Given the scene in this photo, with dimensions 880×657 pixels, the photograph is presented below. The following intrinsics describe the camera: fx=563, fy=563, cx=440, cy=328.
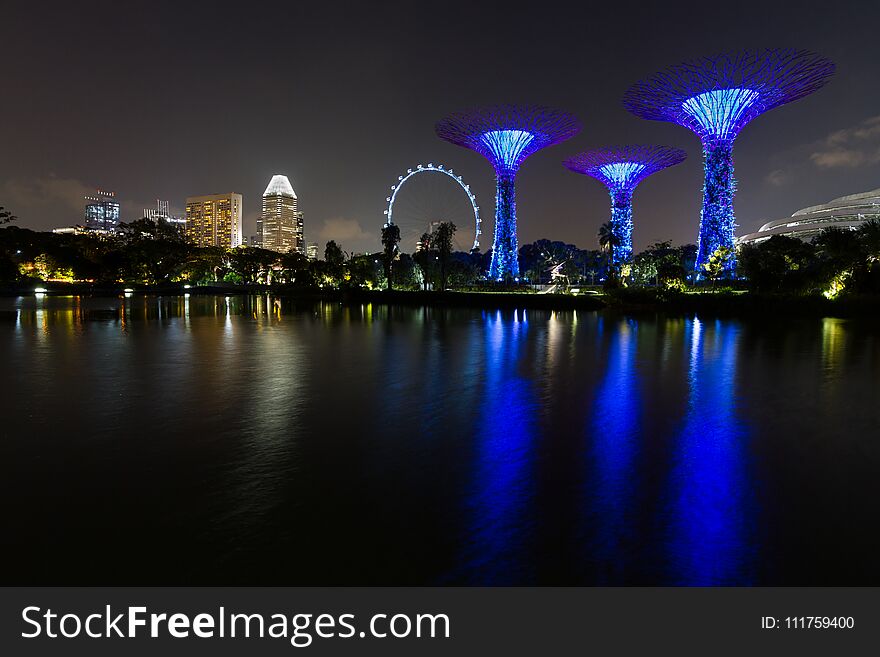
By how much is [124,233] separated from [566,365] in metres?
99.6

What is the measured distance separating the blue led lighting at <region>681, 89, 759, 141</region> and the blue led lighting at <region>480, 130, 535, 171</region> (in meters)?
16.6

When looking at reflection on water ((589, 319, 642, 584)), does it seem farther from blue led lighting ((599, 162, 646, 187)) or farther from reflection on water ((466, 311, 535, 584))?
blue led lighting ((599, 162, 646, 187))

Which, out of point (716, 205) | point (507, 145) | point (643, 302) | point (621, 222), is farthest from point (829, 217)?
point (643, 302)

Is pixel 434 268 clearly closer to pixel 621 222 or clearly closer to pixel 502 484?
pixel 621 222

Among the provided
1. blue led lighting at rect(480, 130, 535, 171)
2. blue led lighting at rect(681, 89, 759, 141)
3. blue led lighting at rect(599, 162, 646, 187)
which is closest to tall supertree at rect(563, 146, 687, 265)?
blue led lighting at rect(599, 162, 646, 187)

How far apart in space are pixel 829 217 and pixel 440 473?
342 ft

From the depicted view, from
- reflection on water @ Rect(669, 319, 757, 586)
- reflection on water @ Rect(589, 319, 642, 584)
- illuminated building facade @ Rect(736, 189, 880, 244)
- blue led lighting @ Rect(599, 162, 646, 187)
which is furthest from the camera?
illuminated building facade @ Rect(736, 189, 880, 244)

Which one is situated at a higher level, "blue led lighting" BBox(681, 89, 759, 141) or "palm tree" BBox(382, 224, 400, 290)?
"blue led lighting" BBox(681, 89, 759, 141)

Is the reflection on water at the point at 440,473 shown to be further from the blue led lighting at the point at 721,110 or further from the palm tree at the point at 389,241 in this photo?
the palm tree at the point at 389,241

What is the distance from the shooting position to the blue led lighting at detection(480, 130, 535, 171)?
205 feet

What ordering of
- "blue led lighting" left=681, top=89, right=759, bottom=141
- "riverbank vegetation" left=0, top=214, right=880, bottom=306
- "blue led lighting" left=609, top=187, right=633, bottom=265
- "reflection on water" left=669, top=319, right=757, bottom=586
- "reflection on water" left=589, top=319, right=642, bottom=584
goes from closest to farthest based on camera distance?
"reflection on water" left=669, top=319, right=757, bottom=586
"reflection on water" left=589, top=319, right=642, bottom=584
"riverbank vegetation" left=0, top=214, right=880, bottom=306
"blue led lighting" left=681, top=89, right=759, bottom=141
"blue led lighting" left=609, top=187, right=633, bottom=265

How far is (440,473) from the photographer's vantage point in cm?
702
